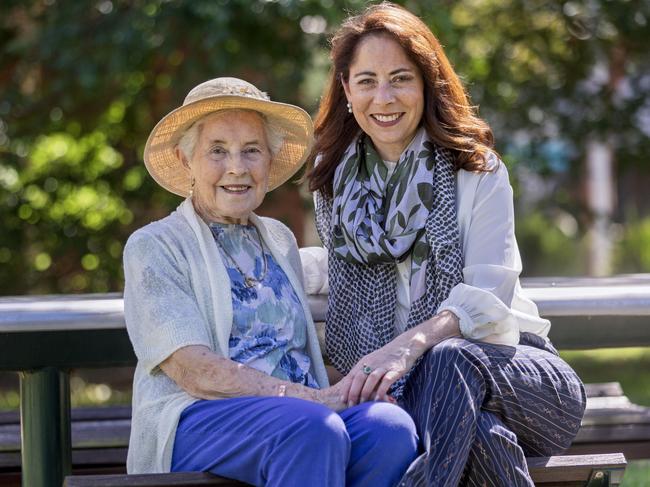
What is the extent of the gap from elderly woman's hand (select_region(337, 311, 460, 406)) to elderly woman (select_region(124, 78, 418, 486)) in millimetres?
58

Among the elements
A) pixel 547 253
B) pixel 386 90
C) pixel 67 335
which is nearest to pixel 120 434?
pixel 67 335

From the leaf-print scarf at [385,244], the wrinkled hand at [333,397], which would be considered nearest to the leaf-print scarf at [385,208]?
the leaf-print scarf at [385,244]

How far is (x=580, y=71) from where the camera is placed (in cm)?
920

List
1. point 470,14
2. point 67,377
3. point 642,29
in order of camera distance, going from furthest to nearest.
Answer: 1. point 470,14
2. point 642,29
3. point 67,377

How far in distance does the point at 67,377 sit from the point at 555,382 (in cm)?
146

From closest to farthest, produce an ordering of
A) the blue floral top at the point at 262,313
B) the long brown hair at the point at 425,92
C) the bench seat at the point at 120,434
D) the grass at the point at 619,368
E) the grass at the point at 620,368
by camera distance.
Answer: the blue floral top at the point at 262,313 → the long brown hair at the point at 425,92 → the bench seat at the point at 120,434 → the grass at the point at 620,368 → the grass at the point at 619,368

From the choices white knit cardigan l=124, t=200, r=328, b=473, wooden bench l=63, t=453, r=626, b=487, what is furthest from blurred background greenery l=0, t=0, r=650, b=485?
wooden bench l=63, t=453, r=626, b=487

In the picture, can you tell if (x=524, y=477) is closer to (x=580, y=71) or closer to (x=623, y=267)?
(x=580, y=71)

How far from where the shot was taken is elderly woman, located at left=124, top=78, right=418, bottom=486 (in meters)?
3.09

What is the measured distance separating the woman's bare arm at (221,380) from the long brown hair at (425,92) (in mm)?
798

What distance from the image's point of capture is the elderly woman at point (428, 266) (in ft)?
10.5

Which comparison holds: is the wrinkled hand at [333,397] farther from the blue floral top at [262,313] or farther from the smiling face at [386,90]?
the smiling face at [386,90]

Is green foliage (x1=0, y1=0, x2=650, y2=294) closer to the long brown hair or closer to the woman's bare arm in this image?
the long brown hair

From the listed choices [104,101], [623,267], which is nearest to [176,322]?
[104,101]
